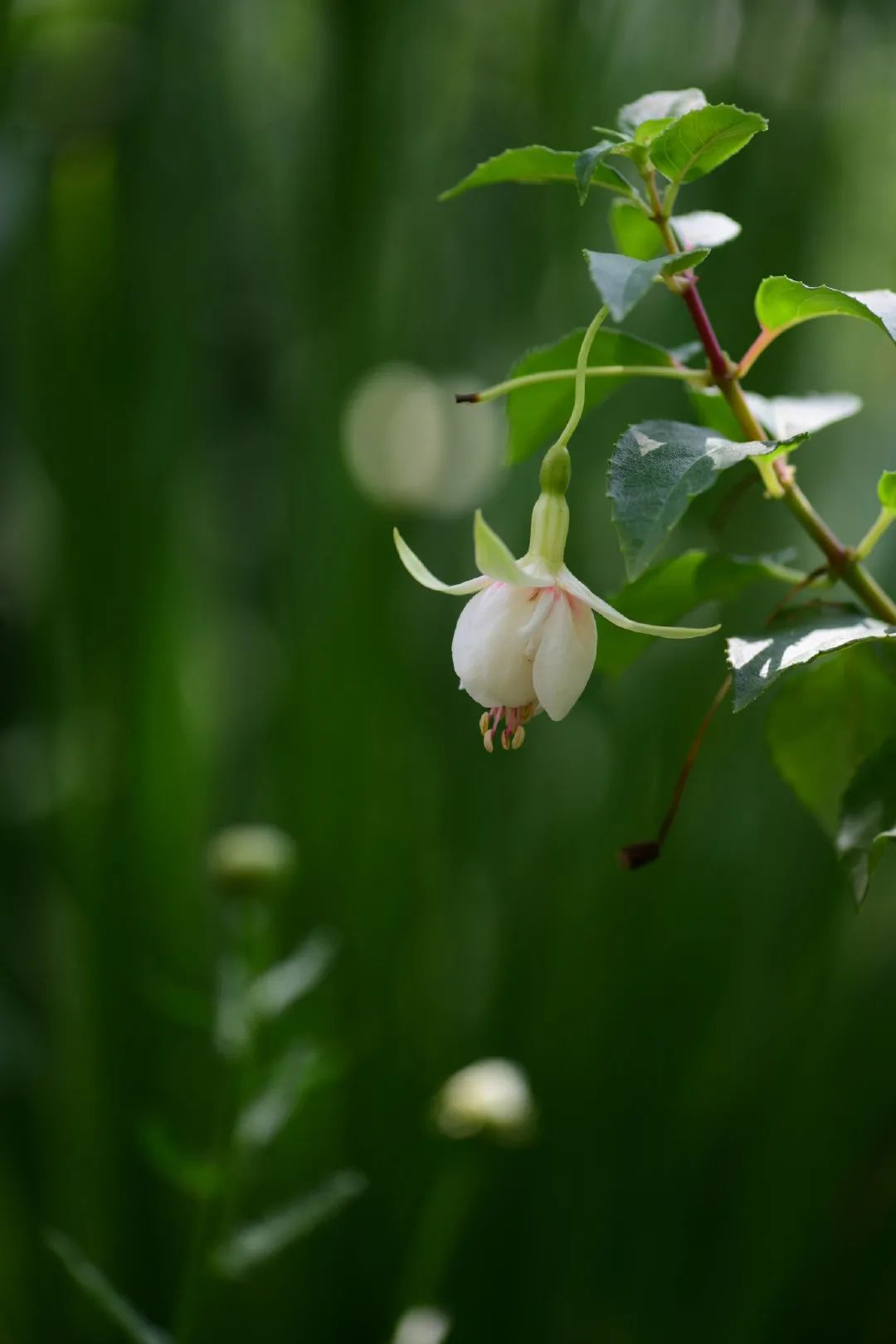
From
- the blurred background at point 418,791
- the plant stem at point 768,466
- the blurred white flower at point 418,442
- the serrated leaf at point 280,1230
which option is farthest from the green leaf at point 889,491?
the blurred white flower at point 418,442

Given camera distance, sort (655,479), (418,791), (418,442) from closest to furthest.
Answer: (655,479), (418,791), (418,442)

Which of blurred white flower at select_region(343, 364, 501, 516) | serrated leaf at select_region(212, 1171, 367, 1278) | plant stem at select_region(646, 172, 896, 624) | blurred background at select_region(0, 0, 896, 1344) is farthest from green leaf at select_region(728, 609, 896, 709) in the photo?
blurred white flower at select_region(343, 364, 501, 516)

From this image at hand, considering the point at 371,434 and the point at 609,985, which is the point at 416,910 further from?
the point at 371,434

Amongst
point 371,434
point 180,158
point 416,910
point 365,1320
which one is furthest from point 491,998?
point 180,158

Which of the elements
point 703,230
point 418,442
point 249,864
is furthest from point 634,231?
point 418,442

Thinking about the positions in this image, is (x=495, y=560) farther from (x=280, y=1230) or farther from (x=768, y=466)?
(x=280, y=1230)

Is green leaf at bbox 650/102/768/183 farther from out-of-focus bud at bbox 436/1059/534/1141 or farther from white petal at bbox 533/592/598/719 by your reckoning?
out-of-focus bud at bbox 436/1059/534/1141
